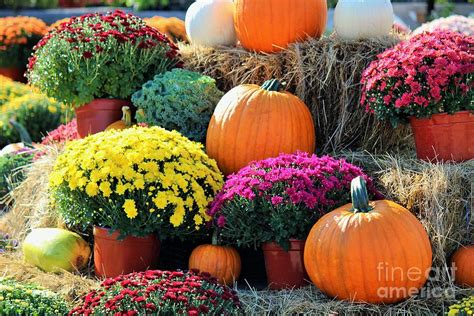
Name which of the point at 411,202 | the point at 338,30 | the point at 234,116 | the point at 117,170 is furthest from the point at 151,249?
the point at 338,30

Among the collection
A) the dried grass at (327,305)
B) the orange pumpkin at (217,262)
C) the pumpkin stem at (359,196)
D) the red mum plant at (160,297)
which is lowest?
the dried grass at (327,305)

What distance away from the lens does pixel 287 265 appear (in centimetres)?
416

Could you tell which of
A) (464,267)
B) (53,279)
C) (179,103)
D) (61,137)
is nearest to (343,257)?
(464,267)

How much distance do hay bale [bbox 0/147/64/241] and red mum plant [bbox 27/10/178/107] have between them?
46 centimetres

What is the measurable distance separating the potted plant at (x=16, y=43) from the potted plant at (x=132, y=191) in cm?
639

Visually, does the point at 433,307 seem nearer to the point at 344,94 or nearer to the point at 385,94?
the point at 385,94

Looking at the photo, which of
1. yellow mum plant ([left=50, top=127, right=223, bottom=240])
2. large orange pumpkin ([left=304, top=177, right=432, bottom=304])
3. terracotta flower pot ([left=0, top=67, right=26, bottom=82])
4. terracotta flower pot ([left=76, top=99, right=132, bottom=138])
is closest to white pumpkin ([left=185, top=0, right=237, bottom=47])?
terracotta flower pot ([left=76, top=99, right=132, bottom=138])

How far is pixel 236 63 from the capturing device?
540 cm

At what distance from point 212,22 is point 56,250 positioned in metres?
2.01

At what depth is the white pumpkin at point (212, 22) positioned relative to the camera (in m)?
5.60

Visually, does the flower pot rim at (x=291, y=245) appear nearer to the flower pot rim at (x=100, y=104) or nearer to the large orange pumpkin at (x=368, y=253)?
the large orange pumpkin at (x=368, y=253)

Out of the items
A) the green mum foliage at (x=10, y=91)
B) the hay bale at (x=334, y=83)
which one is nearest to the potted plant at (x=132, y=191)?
the hay bale at (x=334, y=83)

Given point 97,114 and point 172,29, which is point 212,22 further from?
point 172,29

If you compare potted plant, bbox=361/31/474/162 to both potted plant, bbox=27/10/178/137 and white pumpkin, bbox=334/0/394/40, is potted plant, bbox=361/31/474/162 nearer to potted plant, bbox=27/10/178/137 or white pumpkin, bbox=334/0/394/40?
white pumpkin, bbox=334/0/394/40
